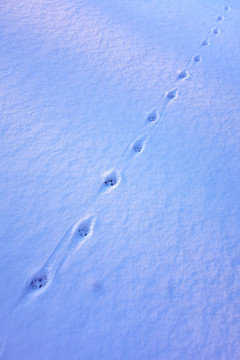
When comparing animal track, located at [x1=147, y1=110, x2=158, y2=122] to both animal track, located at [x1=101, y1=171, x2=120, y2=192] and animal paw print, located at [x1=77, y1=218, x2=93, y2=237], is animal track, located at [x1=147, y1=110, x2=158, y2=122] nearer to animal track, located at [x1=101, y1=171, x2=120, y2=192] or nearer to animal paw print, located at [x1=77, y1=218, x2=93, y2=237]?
animal track, located at [x1=101, y1=171, x2=120, y2=192]

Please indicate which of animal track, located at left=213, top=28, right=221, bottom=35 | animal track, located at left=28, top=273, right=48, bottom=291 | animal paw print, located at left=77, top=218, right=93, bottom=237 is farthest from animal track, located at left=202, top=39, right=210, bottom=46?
animal track, located at left=28, top=273, right=48, bottom=291

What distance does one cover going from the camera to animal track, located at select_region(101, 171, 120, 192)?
1.54 metres

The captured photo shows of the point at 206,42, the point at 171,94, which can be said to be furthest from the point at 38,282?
the point at 206,42

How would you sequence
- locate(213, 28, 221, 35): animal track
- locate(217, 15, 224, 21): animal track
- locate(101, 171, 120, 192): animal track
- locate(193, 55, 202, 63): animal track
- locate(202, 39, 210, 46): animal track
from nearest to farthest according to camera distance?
locate(101, 171, 120, 192): animal track, locate(193, 55, 202, 63): animal track, locate(202, 39, 210, 46): animal track, locate(213, 28, 221, 35): animal track, locate(217, 15, 224, 21): animal track

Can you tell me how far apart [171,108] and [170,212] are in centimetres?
115

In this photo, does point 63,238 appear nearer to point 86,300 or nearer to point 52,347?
point 86,300

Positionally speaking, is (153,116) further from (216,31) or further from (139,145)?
(216,31)

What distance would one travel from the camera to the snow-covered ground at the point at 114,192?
1066mm

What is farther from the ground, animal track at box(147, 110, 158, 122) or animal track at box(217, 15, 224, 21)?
animal track at box(217, 15, 224, 21)

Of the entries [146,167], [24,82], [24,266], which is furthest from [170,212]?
[24,82]

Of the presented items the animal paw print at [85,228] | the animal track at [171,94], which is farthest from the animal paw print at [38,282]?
the animal track at [171,94]

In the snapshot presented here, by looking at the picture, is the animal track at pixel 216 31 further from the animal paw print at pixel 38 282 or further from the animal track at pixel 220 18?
the animal paw print at pixel 38 282

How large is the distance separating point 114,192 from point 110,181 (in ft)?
0.37

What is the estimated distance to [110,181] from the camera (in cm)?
158
